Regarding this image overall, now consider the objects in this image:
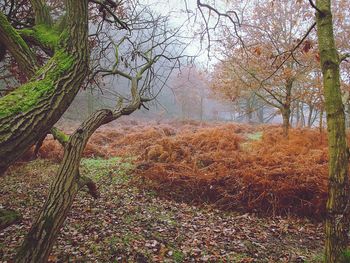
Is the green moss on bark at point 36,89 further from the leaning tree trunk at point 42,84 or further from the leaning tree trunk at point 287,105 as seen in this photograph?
the leaning tree trunk at point 287,105

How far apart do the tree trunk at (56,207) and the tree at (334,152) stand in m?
2.43

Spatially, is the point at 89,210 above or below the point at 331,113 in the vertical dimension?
below

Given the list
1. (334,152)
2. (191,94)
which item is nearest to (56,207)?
(334,152)

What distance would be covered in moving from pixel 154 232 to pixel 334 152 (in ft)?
9.53

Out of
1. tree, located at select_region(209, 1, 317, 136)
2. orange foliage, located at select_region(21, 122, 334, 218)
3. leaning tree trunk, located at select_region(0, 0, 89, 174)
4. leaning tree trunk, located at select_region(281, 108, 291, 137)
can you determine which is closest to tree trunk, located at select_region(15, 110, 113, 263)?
leaning tree trunk, located at select_region(0, 0, 89, 174)

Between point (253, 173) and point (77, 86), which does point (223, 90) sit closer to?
point (253, 173)

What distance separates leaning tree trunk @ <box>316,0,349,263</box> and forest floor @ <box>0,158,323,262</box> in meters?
1.44

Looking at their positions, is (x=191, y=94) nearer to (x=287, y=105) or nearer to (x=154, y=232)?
(x=287, y=105)

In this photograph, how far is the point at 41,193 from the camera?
18.3 feet

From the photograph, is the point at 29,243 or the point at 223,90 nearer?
the point at 29,243

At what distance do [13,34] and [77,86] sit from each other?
949 millimetres

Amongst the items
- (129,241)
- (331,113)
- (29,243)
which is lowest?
(129,241)

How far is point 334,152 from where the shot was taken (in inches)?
90.7

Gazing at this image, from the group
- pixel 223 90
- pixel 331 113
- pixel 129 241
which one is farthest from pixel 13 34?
pixel 223 90
